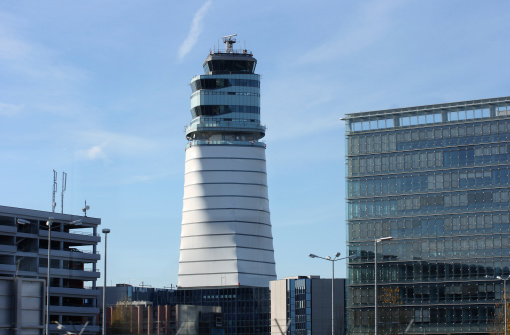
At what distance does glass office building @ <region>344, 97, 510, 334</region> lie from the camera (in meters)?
128

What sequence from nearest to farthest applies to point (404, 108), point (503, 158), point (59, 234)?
point (503, 158)
point (404, 108)
point (59, 234)

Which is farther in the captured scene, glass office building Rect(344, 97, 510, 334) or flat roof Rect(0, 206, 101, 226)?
flat roof Rect(0, 206, 101, 226)

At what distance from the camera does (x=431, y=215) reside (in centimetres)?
13312

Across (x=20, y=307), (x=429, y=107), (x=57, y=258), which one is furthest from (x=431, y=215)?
(x=20, y=307)

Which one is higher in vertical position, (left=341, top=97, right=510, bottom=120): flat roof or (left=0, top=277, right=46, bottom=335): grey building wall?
(left=341, top=97, right=510, bottom=120): flat roof

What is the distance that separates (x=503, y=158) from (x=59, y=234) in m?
70.0

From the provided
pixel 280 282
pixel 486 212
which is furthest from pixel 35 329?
pixel 280 282

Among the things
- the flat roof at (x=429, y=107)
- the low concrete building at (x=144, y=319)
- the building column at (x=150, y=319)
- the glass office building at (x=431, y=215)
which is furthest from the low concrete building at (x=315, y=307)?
the flat roof at (x=429, y=107)

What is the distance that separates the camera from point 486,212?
5059 inches

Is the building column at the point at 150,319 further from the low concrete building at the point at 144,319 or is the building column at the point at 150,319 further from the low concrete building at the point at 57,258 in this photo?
the low concrete building at the point at 57,258

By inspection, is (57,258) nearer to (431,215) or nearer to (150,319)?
(150,319)

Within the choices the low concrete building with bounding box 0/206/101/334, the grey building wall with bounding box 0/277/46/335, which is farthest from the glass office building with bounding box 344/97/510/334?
the grey building wall with bounding box 0/277/46/335

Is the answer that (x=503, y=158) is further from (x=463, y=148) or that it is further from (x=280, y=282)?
(x=280, y=282)

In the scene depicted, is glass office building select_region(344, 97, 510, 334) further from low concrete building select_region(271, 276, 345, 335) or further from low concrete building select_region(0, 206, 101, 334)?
low concrete building select_region(0, 206, 101, 334)
